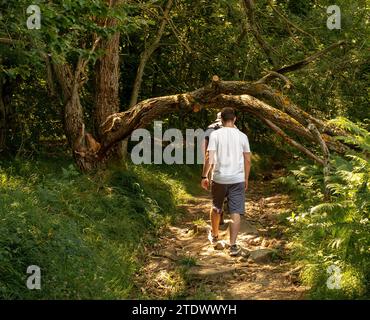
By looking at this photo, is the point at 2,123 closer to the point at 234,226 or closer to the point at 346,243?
the point at 234,226

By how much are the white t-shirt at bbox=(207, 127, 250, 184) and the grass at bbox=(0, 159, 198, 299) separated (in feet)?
5.71

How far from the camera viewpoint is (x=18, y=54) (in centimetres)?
761

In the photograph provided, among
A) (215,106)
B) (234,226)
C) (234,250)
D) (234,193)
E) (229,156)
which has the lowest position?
(234,250)

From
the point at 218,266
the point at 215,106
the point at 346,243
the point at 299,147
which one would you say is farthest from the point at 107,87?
the point at 346,243

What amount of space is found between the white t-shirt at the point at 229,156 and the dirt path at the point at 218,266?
113 centimetres

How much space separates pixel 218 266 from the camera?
7.48 meters

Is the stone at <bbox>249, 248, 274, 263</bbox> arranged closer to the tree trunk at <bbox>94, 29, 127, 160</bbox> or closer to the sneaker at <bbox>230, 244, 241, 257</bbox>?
the sneaker at <bbox>230, 244, 241, 257</bbox>

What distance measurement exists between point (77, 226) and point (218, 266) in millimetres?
2011

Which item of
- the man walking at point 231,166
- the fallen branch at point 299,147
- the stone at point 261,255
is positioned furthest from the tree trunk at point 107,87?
the stone at point 261,255

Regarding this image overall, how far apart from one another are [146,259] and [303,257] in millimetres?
2312

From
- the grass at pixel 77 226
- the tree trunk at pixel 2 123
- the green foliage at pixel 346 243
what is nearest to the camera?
the grass at pixel 77 226

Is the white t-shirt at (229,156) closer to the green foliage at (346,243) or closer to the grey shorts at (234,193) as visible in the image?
the grey shorts at (234,193)

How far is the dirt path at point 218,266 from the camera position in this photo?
6.70 metres

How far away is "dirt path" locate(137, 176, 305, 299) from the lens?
6.70 metres
